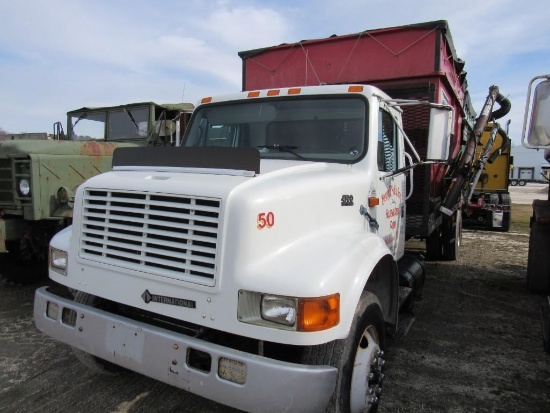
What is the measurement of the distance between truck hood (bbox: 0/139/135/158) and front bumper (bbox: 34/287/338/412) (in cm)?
308

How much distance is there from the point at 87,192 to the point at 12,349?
201cm

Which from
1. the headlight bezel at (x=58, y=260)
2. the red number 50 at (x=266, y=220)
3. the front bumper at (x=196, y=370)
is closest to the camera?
the front bumper at (x=196, y=370)

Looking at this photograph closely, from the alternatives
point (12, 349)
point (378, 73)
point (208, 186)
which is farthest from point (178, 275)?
point (378, 73)

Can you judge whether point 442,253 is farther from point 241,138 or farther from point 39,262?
point 39,262

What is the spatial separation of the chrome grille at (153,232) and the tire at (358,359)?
2.34ft

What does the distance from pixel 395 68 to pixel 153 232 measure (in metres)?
4.01

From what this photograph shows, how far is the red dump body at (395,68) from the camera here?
16.4ft

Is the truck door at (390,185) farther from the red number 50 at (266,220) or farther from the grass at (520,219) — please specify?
the grass at (520,219)

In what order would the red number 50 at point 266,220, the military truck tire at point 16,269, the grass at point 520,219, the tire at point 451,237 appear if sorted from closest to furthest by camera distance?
the red number 50 at point 266,220 < the military truck tire at point 16,269 < the tire at point 451,237 < the grass at point 520,219

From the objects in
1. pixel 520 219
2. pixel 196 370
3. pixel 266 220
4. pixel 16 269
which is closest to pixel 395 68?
pixel 266 220

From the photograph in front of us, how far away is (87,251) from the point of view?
2662mm

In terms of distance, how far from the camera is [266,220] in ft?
7.27

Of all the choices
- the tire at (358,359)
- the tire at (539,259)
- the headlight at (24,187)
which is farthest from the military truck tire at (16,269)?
the tire at (539,259)

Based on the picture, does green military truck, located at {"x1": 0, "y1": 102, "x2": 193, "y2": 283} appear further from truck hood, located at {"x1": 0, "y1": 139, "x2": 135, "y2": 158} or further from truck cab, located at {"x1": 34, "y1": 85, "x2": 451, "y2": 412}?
truck cab, located at {"x1": 34, "y1": 85, "x2": 451, "y2": 412}
